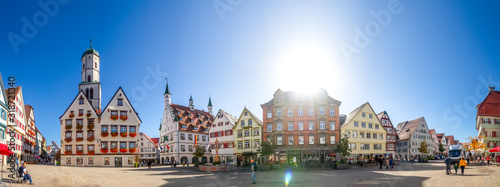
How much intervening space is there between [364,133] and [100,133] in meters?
53.8

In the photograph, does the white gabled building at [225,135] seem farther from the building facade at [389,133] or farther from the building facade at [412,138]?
the building facade at [412,138]

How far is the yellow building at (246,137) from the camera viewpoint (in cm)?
6625

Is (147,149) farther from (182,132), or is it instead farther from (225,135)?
(225,135)

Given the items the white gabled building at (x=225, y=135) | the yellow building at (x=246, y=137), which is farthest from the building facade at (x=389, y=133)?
the white gabled building at (x=225, y=135)

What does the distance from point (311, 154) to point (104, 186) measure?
41.9 metres

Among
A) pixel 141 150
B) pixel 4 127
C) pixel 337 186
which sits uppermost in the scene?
pixel 4 127

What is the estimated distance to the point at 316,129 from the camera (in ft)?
199

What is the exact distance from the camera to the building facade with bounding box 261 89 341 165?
60.1 meters

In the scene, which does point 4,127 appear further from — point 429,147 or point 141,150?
point 429,147

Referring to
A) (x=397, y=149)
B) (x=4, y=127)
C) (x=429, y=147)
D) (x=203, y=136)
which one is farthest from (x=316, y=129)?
(x=429, y=147)

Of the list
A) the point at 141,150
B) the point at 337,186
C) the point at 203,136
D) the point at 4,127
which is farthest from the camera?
the point at 141,150

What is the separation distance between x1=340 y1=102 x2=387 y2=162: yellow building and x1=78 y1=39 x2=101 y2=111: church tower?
5388 cm

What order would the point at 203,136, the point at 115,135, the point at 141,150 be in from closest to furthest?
the point at 115,135, the point at 203,136, the point at 141,150

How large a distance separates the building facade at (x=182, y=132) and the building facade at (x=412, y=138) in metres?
56.3
